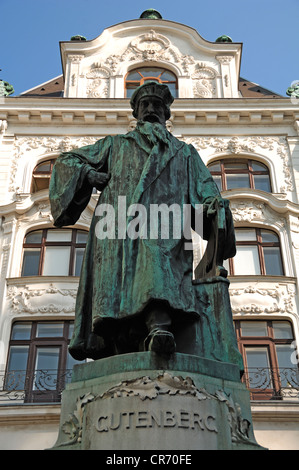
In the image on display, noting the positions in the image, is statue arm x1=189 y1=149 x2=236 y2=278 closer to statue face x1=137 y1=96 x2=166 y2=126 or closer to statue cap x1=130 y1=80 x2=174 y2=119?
statue face x1=137 y1=96 x2=166 y2=126

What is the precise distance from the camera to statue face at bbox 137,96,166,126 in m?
5.85

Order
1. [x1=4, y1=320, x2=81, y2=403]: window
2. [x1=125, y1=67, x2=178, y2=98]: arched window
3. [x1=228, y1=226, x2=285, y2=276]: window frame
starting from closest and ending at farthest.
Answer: [x1=4, y1=320, x2=81, y2=403]: window
[x1=228, y1=226, x2=285, y2=276]: window frame
[x1=125, y1=67, x2=178, y2=98]: arched window

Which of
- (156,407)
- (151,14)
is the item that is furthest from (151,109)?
(151,14)

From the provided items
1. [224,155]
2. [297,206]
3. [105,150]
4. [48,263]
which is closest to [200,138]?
[224,155]

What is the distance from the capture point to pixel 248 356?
15859mm

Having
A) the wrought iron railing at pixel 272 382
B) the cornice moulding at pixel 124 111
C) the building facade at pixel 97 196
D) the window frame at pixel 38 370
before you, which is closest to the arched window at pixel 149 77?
the building facade at pixel 97 196

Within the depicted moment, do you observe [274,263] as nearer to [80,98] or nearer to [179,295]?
[80,98]

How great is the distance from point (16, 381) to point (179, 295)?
37.8 ft

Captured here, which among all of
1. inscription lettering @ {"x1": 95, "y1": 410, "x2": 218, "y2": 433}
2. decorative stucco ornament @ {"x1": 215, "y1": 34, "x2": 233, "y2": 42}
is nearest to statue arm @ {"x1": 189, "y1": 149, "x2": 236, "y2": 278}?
inscription lettering @ {"x1": 95, "y1": 410, "x2": 218, "y2": 433}

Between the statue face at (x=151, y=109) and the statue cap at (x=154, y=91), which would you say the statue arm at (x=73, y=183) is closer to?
the statue face at (x=151, y=109)

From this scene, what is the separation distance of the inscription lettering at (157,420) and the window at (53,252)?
13419 millimetres

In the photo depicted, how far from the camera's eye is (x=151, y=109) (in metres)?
5.84

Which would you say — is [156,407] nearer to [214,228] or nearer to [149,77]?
[214,228]

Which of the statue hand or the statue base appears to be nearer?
the statue base
